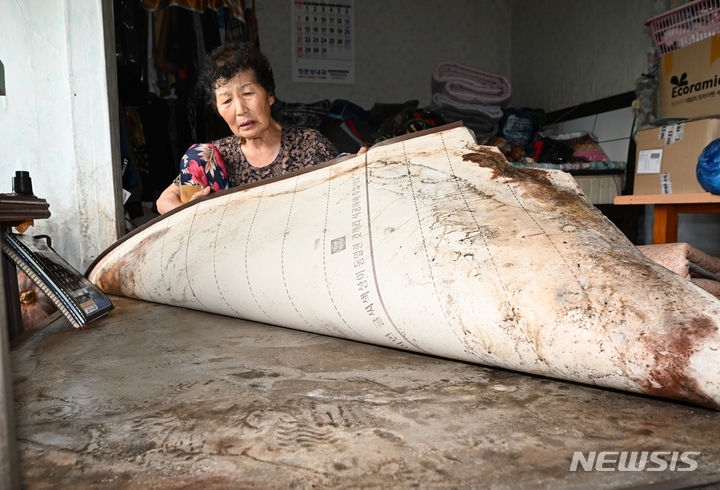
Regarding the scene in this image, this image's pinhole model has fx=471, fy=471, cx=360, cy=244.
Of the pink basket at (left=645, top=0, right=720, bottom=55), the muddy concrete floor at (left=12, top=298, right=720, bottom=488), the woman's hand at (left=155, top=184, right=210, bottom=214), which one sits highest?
the pink basket at (left=645, top=0, right=720, bottom=55)

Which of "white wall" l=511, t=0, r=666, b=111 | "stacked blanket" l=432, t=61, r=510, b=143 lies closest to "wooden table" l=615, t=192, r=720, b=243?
"white wall" l=511, t=0, r=666, b=111

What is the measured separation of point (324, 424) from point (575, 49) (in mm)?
4307

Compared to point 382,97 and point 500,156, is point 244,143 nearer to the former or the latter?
point 500,156

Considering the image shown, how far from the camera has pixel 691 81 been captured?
2.60 m

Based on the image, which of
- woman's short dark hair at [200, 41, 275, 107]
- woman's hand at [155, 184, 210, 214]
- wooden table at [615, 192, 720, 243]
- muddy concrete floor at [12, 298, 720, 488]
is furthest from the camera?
wooden table at [615, 192, 720, 243]

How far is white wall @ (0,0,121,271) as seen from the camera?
1950 millimetres

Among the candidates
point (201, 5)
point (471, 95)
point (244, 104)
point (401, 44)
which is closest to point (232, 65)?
point (244, 104)

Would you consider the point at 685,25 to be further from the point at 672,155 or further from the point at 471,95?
the point at 471,95

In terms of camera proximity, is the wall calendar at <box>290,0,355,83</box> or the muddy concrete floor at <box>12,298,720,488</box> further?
the wall calendar at <box>290,0,355,83</box>

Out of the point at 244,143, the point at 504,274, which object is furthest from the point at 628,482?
the point at 244,143

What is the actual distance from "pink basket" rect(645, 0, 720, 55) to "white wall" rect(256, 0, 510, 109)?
6.89 ft

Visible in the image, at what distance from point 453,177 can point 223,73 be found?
4.07 feet

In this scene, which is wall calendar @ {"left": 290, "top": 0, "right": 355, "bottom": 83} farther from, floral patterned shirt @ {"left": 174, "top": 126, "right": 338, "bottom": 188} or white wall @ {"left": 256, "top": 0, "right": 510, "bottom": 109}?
floral patterned shirt @ {"left": 174, "top": 126, "right": 338, "bottom": 188}

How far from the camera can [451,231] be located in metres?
0.89
